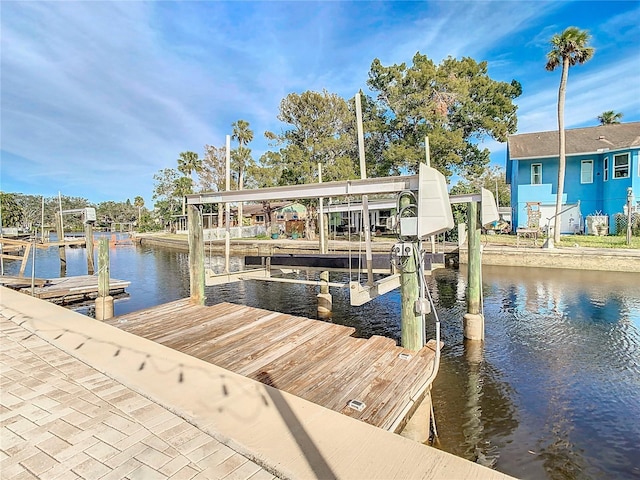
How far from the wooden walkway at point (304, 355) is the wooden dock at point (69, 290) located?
6.86 meters

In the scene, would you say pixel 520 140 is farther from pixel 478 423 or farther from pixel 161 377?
pixel 161 377

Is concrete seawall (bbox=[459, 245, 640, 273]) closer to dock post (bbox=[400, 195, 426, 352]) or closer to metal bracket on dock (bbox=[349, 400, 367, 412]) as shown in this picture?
dock post (bbox=[400, 195, 426, 352])

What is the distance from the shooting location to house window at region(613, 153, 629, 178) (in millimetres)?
21047

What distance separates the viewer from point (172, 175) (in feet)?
197

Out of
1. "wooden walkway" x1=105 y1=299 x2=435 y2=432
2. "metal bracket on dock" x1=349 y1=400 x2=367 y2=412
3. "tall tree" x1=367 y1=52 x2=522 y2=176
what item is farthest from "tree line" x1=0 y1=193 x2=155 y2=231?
"metal bracket on dock" x1=349 y1=400 x2=367 y2=412

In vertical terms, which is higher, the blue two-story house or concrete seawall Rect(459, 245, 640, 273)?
the blue two-story house

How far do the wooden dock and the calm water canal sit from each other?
866 millimetres

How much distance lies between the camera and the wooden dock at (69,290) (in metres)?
11.2

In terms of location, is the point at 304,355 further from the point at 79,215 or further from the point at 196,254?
the point at 79,215

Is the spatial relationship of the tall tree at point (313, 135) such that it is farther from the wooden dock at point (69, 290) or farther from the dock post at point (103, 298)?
the dock post at point (103, 298)

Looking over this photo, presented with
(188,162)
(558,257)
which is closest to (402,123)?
(558,257)

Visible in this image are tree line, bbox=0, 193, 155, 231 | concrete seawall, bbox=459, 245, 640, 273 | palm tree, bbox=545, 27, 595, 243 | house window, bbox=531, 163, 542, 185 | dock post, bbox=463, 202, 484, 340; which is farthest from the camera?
tree line, bbox=0, 193, 155, 231

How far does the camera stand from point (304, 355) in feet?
15.1

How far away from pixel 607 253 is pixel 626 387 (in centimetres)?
1191
